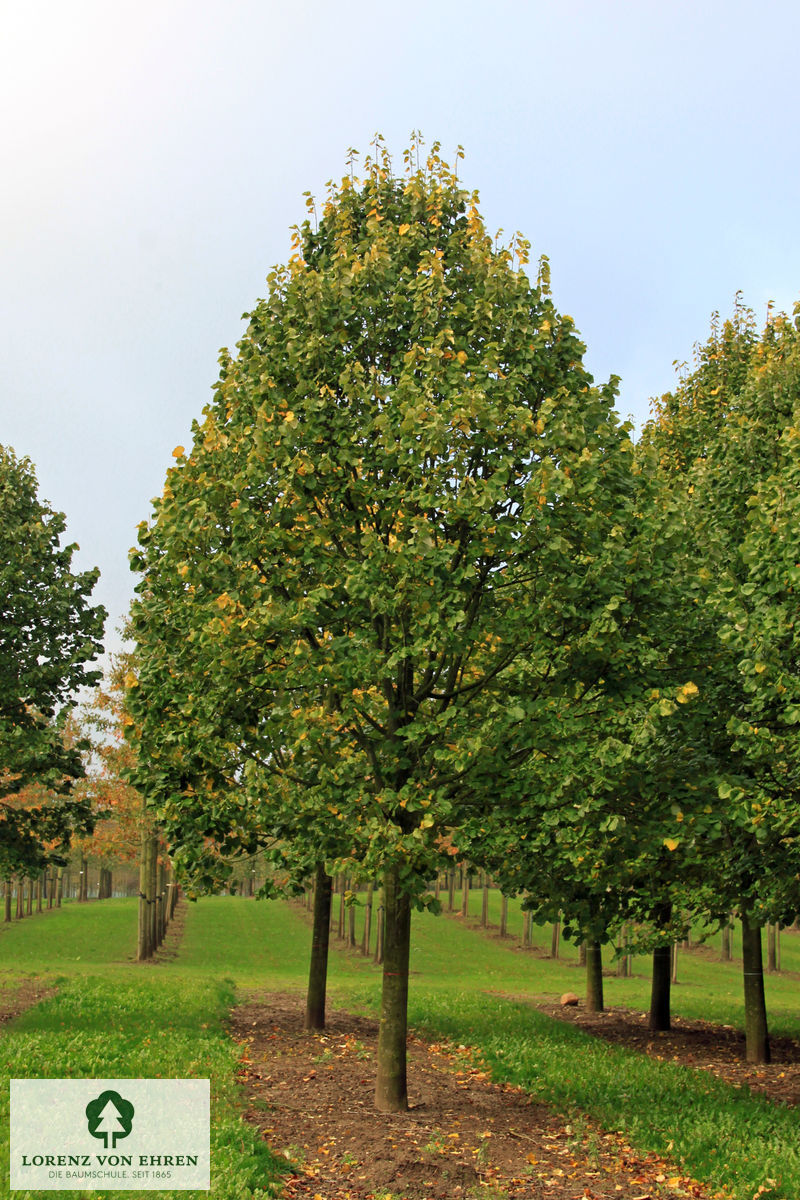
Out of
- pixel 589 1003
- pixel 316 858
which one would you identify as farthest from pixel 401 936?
pixel 589 1003

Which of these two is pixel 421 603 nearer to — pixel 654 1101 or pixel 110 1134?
pixel 110 1134

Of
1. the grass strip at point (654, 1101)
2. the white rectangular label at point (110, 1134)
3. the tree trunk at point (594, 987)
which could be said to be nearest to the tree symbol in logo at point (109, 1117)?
the white rectangular label at point (110, 1134)

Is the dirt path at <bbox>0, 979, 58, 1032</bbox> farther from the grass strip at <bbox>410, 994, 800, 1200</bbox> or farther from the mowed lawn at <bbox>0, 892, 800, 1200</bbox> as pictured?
the grass strip at <bbox>410, 994, 800, 1200</bbox>

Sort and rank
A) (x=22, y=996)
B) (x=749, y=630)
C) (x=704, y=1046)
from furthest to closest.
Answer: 1. (x=22, y=996)
2. (x=704, y=1046)
3. (x=749, y=630)

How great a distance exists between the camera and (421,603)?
924cm

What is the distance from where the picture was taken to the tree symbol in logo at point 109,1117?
8.19m

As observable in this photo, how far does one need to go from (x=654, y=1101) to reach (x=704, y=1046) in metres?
6.75

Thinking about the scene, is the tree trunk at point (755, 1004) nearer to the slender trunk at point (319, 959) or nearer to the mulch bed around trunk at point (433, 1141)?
the mulch bed around trunk at point (433, 1141)

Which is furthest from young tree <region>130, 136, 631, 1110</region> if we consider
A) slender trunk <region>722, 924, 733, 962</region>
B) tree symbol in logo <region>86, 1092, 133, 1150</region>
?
slender trunk <region>722, 924, 733, 962</region>

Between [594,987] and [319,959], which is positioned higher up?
[319,959]

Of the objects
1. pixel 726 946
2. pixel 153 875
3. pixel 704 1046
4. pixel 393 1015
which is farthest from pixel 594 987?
pixel 726 946

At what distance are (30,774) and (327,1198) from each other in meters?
9.83

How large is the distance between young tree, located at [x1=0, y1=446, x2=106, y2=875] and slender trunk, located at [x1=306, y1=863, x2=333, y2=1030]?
429cm

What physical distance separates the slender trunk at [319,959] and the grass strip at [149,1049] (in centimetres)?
162
